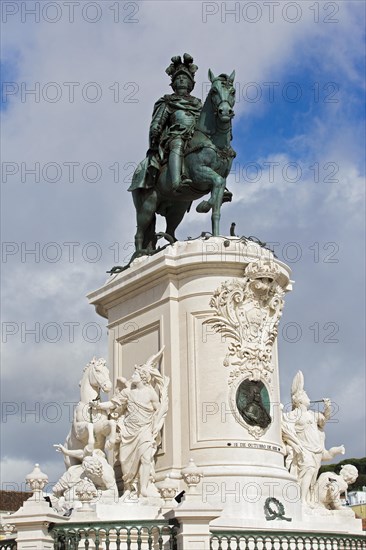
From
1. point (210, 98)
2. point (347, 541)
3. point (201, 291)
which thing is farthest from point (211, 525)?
point (210, 98)

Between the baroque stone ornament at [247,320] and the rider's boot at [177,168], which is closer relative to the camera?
the baroque stone ornament at [247,320]

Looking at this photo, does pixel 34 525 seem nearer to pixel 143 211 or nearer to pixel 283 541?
pixel 283 541

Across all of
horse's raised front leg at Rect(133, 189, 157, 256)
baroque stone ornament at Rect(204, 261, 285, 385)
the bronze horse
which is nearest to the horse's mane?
the bronze horse

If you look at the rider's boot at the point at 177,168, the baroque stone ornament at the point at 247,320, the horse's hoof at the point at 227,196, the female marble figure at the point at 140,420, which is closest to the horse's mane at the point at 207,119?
the rider's boot at the point at 177,168

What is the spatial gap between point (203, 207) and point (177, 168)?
2.93ft

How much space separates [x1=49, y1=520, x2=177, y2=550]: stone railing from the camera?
1541 cm

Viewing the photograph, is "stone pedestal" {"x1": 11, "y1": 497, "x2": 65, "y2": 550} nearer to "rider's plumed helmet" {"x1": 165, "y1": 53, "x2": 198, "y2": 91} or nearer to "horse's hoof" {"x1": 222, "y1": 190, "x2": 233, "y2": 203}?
"horse's hoof" {"x1": 222, "y1": 190, "x2": 233, "y2": 203}

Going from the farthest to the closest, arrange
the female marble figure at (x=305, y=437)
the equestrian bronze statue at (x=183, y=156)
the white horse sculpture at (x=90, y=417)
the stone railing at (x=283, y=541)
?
the equestrian bronze statue at (x=183, y=156) < the female marble figure at (x=305, y=437) < the white horse sculpture at (x=90, y=417) < the stone railing at (x=283, y=541)

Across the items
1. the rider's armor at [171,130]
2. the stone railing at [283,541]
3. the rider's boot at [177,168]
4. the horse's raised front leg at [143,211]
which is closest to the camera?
the stone railing at [283,541]

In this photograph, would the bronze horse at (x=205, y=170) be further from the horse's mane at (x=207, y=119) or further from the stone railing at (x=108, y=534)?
the stone railing at (x=108, y=534)

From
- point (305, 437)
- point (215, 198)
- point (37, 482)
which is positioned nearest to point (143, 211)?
point (215, 198)

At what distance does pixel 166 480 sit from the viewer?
17.6 m

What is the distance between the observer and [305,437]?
1995 centimetres

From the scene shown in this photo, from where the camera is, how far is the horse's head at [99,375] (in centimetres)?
1928
